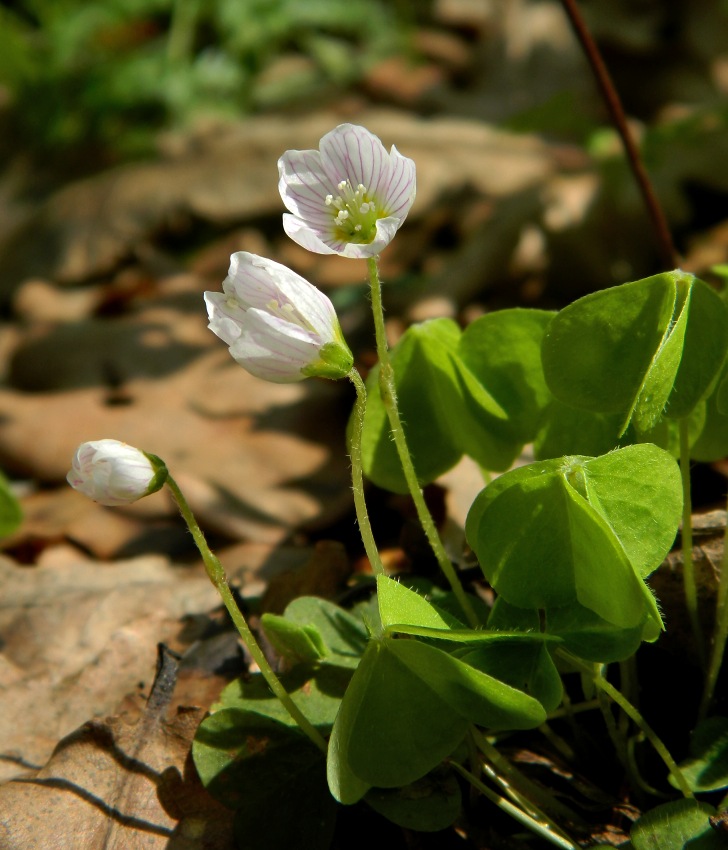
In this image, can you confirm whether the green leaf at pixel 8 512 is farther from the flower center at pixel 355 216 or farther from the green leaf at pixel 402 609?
the green leaf at pixel 402 609

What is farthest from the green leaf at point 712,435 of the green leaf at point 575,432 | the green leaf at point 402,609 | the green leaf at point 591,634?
the green leaf at point 402,609

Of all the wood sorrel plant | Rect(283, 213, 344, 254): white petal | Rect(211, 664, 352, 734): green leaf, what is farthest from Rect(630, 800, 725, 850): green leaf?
Rect(283, 213, 344, 254): white petal

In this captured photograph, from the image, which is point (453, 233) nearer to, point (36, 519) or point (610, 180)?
point (610, 180)

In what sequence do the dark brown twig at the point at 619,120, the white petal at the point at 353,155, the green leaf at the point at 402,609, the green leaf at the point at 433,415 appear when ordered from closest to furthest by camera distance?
the green leaf at the point at 402,609 → the white petal at the point at 353,155 → the green leaf at the point at 433,415 → the dark brown twig at the point at 619,120

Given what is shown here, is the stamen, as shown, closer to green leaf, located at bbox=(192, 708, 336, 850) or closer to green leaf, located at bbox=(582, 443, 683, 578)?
green leaf, located at bbox=(582, 443, 683, 578)

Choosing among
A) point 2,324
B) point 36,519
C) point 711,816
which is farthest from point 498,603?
point 2,324

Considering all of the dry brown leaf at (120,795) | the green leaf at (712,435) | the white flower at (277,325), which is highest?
the white flower at (277,325)

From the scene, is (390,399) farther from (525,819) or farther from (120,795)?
(120,795)

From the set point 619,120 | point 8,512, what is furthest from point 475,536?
point 8,512
